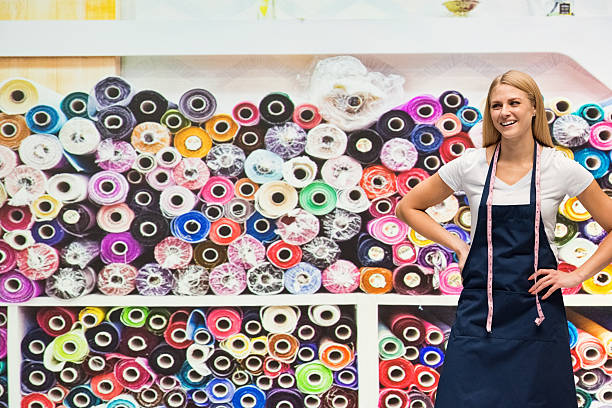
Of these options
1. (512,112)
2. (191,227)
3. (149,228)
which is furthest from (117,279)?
(512,112)

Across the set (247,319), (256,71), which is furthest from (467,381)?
(256,71)

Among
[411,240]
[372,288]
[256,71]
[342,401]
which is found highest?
[256,71]

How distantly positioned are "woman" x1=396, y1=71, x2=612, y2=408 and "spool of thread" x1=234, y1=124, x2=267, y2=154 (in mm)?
1035

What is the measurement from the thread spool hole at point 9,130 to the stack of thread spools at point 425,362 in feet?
5.02

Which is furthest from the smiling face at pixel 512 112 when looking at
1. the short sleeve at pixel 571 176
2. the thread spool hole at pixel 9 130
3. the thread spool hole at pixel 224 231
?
the thread spool hole at pixel 9 130

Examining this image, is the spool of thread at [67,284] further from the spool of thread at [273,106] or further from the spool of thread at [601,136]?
the spool of thread at [601,136]

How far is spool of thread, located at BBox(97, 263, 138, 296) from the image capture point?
264 centimetres

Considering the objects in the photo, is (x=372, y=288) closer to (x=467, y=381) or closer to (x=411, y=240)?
(x=411, y=240)

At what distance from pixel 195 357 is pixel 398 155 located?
1.04 metres

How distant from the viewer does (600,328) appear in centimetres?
269

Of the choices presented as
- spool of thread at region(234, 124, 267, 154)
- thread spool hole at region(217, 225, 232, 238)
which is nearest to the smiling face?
spool of thread at region(234, 124, 267, 154)

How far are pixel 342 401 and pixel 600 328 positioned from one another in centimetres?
100

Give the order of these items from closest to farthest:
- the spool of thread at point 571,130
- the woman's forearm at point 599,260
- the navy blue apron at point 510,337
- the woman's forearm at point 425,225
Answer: the navy blue apron at point 510,337 → the woman's forearm at point 599,260 → the woman's forearm at point 425,225 → the spool of thread at point 571,130

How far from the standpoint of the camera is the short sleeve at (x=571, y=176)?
5.74ft
